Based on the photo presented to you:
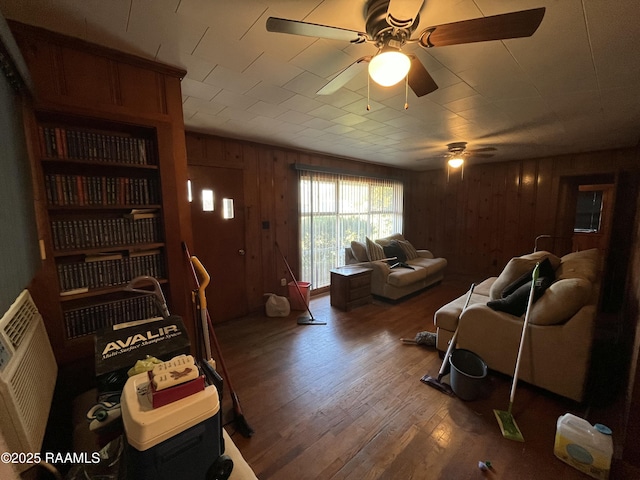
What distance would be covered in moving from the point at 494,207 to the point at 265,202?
4409 millimetres

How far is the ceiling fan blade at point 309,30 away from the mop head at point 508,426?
244cm

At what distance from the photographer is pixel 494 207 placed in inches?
202

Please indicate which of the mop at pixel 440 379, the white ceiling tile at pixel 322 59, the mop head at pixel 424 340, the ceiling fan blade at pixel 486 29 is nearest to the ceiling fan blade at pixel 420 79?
the ceiling fan blade at pixel 486 29

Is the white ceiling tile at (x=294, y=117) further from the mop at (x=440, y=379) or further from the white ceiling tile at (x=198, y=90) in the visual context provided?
the mop at (x=440, y=379)

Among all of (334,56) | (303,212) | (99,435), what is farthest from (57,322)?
(303,212)

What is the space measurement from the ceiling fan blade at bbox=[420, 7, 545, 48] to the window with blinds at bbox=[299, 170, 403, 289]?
2.99m

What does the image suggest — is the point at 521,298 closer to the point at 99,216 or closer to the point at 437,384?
the point at 437,384

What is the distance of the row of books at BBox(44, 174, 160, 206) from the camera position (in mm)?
1595

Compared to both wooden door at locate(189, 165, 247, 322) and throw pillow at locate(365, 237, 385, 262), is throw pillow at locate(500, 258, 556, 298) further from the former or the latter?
wooden door at locate(189, 165, 247, 322)

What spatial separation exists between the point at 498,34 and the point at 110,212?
246cm

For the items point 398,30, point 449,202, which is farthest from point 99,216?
point 449,202

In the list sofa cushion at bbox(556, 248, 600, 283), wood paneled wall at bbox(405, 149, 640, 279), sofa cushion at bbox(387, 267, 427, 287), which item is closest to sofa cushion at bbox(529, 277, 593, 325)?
sofa cushion at bbox(556, 248, 600, 283)

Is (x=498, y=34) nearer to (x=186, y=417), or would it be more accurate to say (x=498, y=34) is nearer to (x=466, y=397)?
(x=186, y=417)

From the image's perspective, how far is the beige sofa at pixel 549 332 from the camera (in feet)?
6.04
